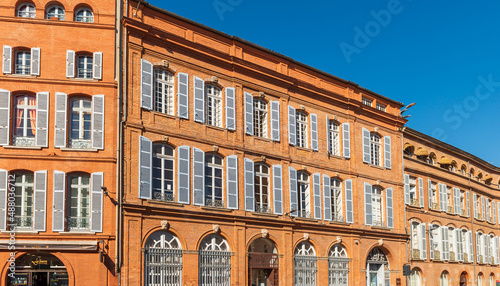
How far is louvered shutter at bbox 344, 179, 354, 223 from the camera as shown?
34025mm

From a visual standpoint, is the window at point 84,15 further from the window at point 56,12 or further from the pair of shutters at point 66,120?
the pair of shutters at point 66,120

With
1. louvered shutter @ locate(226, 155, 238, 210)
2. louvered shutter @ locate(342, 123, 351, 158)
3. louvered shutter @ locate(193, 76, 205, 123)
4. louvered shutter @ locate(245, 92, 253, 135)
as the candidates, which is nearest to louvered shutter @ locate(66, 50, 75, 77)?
louvered shutter @ locate(193, 76, 205, 123)

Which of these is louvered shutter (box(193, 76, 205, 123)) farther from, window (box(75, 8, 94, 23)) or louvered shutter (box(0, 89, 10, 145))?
louvered shutter (box(0, 89, 10, 145))

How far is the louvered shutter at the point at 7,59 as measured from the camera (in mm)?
23453

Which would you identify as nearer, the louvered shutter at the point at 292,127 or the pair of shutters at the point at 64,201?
the pair of shutters at the point at 64,201

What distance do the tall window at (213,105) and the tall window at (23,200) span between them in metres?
8.33

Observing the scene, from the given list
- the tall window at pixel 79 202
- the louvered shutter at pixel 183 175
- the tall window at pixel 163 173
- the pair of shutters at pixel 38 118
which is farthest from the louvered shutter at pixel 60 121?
the louvered shutter at pixel 183 175

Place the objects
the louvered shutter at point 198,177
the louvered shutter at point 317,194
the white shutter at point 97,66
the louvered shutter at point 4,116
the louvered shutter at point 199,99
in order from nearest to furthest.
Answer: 1. the louvered shutter at point 4,116
2. the white shutter at point 97,66
3. the louvered shutter at point 198,177
4. the louvered shutter at point 199,99
5. the louvered shutter at point 317,194

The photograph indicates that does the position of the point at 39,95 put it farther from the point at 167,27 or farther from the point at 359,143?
the point at 359,143

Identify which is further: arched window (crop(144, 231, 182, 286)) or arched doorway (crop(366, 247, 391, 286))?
arched doorway (crop(366, 247, 391, 286))

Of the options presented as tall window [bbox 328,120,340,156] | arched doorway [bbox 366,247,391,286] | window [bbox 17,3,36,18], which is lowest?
arched doorway [bbox 366,247,391,286]

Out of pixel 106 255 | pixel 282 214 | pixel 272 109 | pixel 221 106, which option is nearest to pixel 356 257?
pixel 282 214

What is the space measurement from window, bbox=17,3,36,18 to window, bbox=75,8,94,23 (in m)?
1.62

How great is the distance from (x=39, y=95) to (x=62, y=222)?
15.6ft
